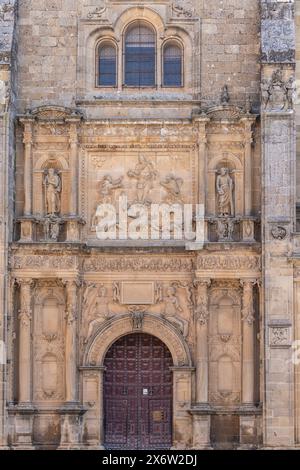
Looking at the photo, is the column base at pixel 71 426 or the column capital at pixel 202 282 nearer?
the column base at pixel 71 426

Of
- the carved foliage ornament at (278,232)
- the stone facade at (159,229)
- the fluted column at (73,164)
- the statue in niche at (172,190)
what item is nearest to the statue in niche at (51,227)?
the stone facade at (159,229)

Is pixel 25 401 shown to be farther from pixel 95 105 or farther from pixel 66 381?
pixel 95 105

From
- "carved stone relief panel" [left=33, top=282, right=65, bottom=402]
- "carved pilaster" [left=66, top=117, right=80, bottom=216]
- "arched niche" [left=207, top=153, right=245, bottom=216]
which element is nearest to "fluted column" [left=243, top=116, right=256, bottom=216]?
"arched niche" [left=207, top=153, right=245, bottom=216]

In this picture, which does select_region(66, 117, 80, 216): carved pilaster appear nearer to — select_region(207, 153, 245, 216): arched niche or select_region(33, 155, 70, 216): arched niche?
select_region(33, 155, 70, 216): arched niche

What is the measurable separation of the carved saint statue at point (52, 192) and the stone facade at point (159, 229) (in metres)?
0.04

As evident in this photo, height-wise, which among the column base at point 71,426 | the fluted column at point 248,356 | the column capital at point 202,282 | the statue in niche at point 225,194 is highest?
the statue in niche at point 225,194

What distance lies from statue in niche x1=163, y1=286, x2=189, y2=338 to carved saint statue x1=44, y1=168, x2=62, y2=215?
3287 millimetres

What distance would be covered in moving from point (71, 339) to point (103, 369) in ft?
3.48

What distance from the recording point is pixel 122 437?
36.1m

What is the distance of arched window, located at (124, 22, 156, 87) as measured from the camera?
36.9m

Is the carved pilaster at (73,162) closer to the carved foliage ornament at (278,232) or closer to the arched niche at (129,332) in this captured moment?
the arched niche at (129,332)

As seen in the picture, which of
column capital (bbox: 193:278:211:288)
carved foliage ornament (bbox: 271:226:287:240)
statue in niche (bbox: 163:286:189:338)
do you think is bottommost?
statue in niche (bbox: 163:286:189:338)

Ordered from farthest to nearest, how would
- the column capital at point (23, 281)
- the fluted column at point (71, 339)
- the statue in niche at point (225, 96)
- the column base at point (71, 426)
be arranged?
1. the statue in niche at point (225, 96)
2. the column capital at point (23, 281)
3. the fluted column at point (71, 339)
4. the column base at point (71, 426)

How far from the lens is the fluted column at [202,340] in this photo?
35594mm
